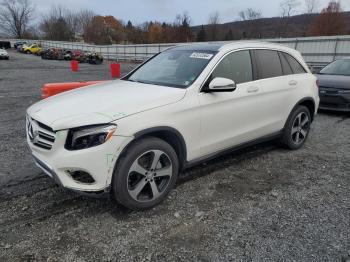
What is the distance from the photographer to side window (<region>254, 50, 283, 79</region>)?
14.8ft

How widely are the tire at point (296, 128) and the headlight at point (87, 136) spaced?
127 inches

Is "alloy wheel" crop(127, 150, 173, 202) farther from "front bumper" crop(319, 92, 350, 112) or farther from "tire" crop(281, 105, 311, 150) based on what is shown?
"front bumper" crop(319, 92, 350, 112)

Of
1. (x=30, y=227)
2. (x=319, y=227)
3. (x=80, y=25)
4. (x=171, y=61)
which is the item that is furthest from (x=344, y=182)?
(x=80, y=25)

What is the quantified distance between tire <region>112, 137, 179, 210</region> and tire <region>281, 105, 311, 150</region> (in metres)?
2.42

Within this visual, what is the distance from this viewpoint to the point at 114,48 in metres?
40.8

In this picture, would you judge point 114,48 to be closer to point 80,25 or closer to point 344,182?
point 344,182

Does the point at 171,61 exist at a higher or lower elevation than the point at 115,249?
higher

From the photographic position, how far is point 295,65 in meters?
5.22

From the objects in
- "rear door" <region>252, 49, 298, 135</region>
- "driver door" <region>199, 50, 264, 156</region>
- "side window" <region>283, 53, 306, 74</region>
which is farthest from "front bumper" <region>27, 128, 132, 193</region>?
"side window" <region>283, 53, 306, 74</region>

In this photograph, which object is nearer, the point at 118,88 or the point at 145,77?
the point at 118,88

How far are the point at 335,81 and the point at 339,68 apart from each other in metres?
1.23

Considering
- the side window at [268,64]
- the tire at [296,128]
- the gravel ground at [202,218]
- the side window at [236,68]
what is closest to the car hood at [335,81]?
the tire at [296,128]

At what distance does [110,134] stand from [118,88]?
3.49ft

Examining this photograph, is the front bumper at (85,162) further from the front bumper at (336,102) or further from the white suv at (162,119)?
the front bumper at (336,102)
